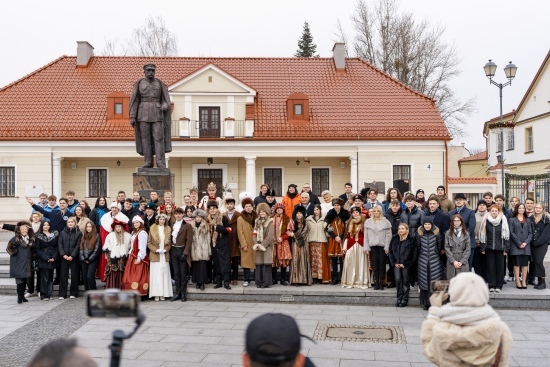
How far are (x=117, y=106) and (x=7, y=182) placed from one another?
6.30 metres

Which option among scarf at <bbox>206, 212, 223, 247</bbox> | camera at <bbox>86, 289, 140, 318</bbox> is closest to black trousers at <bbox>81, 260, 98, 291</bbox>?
scarf at <bbox>206, 212, 223, 247</bbox>

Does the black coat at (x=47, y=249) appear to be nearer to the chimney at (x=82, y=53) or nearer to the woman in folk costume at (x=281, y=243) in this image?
the woman in folk costume at (x=281, y=243)

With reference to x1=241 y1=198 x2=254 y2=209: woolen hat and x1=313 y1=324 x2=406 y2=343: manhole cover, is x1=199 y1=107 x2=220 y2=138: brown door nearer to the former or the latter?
x1=241 y1=198 x2=254 y2=209: woolen hat

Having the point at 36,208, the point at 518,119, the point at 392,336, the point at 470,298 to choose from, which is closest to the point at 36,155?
the point at 36,208

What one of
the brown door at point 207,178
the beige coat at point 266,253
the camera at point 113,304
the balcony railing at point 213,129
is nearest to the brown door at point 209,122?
the balcony railing at point 213,129

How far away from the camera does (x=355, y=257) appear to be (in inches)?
442

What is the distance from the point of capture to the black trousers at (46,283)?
36.0 ft

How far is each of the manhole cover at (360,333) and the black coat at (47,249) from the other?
5.49 metres

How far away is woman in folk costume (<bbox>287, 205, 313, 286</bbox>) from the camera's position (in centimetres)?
1130

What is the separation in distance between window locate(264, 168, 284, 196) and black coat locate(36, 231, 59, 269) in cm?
1760

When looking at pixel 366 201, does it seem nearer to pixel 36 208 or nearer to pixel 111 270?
pixel 111 270

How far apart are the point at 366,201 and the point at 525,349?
597 centimetres

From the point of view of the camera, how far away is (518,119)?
37188 mm

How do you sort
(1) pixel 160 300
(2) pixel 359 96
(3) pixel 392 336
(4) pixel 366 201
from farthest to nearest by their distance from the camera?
(2) pixel 359 96
(4) pixel 366 201
(1) pixel 160 300
(3) pixel 392 336
